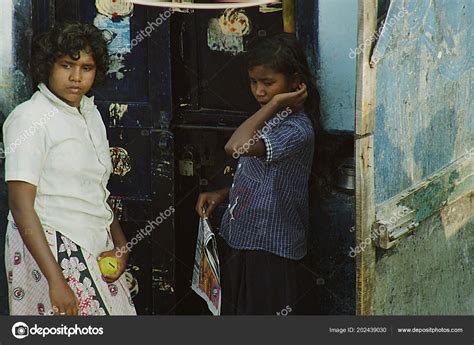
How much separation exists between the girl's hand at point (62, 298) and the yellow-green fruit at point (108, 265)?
166mm

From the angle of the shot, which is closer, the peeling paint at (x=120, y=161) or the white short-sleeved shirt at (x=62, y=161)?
the white short-sleeved shirt at (x=62, y=161)

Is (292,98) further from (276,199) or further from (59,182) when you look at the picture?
(59,182)

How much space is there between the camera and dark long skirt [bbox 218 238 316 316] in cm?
370

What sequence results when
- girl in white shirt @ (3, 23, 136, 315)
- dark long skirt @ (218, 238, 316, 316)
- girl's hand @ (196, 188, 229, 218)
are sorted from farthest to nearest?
girl's hand @ (196, 188, 229, 218)
dark long skirt @ (218, 238, 316, 316)
girl in white shirt @ (3, 23, 136, 315)

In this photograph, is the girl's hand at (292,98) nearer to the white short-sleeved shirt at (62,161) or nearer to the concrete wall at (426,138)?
the concrete wall at (426,138)

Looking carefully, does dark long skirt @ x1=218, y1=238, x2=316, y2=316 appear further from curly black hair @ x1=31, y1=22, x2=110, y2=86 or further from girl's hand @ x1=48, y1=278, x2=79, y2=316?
curly black hair @ x1=31, y1=22, x2=110, y2=86

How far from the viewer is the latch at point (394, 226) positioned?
3.50m

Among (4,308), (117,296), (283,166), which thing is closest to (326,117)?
(283,166)

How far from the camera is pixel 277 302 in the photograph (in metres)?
3.74

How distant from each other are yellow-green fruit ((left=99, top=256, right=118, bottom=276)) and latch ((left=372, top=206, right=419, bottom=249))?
97 cm

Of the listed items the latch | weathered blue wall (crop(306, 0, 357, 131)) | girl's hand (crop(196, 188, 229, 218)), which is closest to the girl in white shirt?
girl's hand (crop(196, 188, 229, 218))

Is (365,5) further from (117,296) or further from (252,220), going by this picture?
(117,296)

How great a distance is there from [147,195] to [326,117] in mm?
779

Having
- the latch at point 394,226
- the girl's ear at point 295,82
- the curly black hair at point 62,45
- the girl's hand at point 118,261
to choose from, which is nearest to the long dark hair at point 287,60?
the girl's ear at point 295,82
